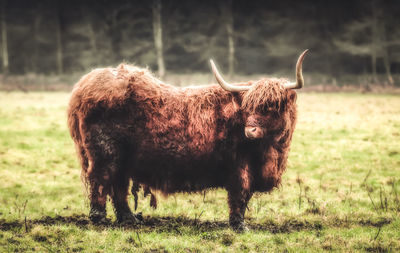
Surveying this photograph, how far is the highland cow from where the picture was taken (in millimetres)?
5156

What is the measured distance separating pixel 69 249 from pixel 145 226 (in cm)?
118

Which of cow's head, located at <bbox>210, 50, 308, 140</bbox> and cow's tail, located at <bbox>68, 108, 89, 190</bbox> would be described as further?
cow's tail, located at <bbox>68, 108, 89, 190</bbox>

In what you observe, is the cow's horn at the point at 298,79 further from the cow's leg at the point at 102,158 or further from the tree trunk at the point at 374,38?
the tree trunk at the point at 374,38

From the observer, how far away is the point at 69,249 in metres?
4.46

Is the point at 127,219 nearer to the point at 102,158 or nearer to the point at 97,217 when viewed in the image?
the point at 97,217

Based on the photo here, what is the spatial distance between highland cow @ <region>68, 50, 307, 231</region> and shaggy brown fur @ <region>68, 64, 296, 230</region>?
0.01 meters

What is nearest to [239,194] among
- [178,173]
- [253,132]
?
[178,173]

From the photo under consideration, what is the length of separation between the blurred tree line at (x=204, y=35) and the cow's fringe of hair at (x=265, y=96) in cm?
1901

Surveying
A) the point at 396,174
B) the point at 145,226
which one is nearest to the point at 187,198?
the point at 145,226

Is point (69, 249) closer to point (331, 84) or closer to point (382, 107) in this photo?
point (382, 107)

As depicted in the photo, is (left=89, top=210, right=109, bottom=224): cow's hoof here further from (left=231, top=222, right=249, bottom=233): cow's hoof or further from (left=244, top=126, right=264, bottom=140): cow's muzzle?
(left=244, top=126, right=264, bottom=140): cow's muzzle

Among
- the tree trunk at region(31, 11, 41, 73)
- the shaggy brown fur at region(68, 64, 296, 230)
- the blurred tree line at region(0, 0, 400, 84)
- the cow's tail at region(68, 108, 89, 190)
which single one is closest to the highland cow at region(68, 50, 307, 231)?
the shaggy brown fur at region(68, 64, 296, 230)

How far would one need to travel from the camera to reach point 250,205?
6.39 metres

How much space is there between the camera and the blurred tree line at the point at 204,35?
83.1 ft
